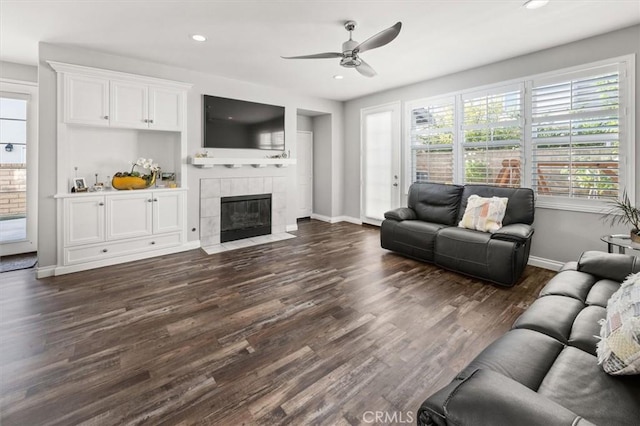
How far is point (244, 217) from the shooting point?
548 cm

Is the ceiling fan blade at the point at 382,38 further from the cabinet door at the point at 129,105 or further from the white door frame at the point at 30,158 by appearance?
the white door frame at the point at 30,158

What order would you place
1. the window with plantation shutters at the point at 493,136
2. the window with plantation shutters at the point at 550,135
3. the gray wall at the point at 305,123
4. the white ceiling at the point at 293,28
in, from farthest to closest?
the gray wall at the point at 305,123
the window with plantation shutters at the point at 493,136
the window with plantation shutters at the point at 550,135
the white ceiling at the point at 293,28

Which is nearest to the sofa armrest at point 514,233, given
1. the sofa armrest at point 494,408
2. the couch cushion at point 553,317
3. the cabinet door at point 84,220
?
the couch cushion at point 553,317

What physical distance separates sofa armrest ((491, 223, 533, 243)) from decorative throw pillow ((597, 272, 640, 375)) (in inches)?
77.6

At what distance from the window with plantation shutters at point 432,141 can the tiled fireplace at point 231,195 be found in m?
2.49

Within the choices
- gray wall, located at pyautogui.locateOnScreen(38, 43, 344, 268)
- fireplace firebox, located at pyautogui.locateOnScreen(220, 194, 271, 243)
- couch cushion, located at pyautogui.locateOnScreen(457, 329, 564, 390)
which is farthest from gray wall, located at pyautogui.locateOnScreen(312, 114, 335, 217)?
couch cushion, located at pyautogui.locateOnScreen(457, 329, 564, 390)

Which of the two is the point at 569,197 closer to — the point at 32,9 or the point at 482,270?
the point at 482,270

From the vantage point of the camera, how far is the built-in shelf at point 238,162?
4754mm

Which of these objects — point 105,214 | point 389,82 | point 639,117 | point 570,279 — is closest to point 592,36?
point 639,117

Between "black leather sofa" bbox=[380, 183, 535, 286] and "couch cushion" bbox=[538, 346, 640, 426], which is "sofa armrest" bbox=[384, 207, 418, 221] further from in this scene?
"couch cushion" bbox=[538, 346, 640, 426]

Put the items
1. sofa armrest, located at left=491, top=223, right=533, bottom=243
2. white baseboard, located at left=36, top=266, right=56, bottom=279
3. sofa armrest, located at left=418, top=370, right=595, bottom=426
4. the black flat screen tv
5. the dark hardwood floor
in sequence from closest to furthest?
sofa armrest, located at left=418, top=370, right=595, bottom=426 < the dark hardwood floor < sofa armrest, located at left=491, top=223, right=533, bottom=243 < white baseboard, located at left=36, top=266, right=56, bottom=279 < the black flat screen tv

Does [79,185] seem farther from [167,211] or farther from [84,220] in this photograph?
[167,211]

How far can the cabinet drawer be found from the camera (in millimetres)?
3848

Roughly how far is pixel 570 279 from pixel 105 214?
4.91 metres
